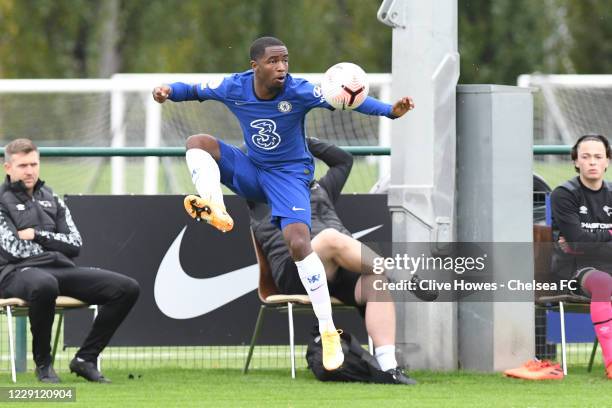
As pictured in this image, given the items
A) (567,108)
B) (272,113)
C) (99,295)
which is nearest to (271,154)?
(272,113)

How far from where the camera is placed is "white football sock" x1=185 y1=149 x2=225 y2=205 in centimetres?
906

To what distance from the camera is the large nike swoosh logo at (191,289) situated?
1051 cm

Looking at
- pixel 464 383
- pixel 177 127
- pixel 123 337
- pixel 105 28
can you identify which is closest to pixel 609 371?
pixel 464 383

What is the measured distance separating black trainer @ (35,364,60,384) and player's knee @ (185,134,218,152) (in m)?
1.68

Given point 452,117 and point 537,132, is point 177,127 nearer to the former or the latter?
point 537,132

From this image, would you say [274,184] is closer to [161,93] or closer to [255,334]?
[161,93]

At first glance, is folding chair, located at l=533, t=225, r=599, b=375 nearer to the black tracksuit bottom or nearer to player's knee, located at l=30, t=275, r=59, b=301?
the black tracksuit bottom

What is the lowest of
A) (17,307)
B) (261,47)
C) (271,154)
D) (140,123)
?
(17,307)

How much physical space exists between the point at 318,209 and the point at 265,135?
82cm

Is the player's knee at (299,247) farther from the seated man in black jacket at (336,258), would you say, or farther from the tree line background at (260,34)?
the tree line background at (260,34)

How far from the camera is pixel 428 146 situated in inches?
383

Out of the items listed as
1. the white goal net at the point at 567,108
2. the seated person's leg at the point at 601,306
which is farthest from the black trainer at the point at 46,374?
the white goal net at the point at 567,108

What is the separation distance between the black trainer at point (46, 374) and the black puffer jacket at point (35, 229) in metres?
0.65

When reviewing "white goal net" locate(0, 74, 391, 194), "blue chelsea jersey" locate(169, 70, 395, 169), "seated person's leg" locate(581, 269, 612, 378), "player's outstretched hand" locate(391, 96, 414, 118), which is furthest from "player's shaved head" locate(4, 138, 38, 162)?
"white goal net" locate(0, 74, 391, 194)
